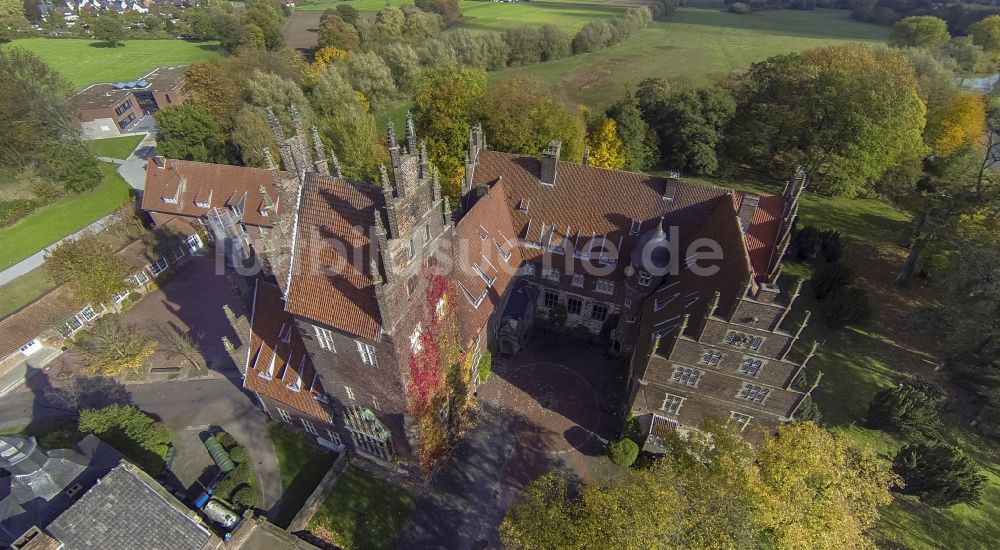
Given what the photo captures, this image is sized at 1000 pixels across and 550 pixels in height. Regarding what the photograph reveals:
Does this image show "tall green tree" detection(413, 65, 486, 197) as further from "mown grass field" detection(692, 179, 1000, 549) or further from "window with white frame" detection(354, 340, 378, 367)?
"mown grass field" detection(692, 179, 1000, 549)

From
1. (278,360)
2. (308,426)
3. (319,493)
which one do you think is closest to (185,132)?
(278,360)

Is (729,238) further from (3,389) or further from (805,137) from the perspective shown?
(3,389)

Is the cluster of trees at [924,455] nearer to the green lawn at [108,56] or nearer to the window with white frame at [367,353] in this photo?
the window with white frame at [367,353]

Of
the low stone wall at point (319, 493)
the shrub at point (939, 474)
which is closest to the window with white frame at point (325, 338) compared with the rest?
the low stone wall at point (319, 493)

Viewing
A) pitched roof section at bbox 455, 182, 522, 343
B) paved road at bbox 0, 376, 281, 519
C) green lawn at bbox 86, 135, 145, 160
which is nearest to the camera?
pitched roof section at bbox 455, 182, 522, 343

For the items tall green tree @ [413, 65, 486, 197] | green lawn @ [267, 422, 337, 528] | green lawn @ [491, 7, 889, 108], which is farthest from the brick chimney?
green lawn @ [491, 7, 889, 108]

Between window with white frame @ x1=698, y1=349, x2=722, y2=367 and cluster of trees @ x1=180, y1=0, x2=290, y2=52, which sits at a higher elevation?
cluster of trees @ x1=180, y1=0, x2=290, y2=52
